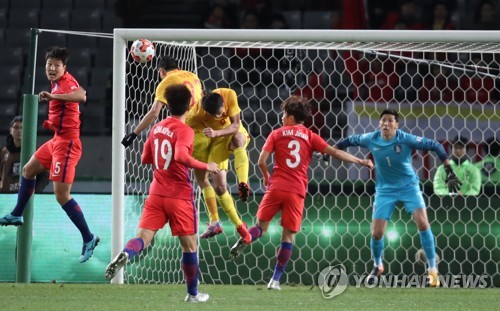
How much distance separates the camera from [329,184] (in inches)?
431

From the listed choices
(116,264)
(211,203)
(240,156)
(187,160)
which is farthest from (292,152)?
(116,264)

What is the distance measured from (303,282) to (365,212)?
91cm

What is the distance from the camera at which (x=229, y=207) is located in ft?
31.5

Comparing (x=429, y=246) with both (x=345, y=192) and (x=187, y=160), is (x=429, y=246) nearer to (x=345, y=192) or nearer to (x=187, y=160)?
(x=345, y=192)

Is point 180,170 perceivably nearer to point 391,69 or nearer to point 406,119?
point 406,119

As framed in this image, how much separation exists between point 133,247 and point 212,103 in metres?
2.24

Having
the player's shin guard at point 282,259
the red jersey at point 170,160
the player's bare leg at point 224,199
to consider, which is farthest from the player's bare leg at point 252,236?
the red jersey at point 170,160

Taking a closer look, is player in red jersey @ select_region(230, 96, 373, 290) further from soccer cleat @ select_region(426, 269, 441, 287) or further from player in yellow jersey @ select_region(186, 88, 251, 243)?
soccer cleat @ select_region(426, 269, 441, 287)

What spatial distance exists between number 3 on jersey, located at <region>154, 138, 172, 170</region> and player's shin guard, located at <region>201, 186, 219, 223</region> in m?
2.42

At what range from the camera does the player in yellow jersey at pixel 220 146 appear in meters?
9.54

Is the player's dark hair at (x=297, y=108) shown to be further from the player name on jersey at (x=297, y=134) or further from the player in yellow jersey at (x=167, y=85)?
the player in yellow jersey at (x=167, y=85)

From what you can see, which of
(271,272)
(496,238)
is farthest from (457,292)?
(271,272)

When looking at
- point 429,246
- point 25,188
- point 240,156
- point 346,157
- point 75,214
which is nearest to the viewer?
point 346,157

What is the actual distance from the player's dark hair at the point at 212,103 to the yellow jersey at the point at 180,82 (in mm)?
147
